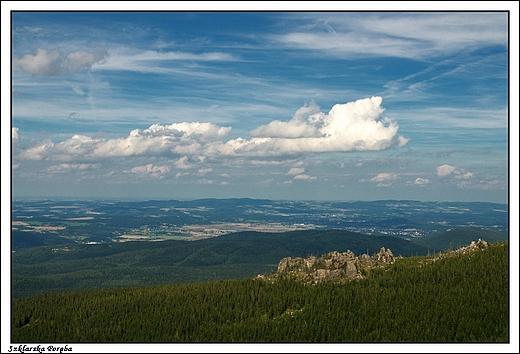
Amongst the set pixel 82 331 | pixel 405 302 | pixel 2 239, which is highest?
pixel 2 239

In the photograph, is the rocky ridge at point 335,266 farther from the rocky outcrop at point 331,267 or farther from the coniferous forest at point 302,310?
the coniferous forest at point 302,310

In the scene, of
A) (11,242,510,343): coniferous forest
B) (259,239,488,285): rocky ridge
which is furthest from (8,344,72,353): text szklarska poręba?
(259,239,488,285): rocky ridge

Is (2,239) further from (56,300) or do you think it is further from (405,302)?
(405,302)

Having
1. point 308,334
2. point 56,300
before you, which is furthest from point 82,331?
point 308,334

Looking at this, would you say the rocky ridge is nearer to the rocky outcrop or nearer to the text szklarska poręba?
the rocky outcrop

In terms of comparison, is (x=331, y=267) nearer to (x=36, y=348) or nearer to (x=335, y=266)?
(x=335, y=266)

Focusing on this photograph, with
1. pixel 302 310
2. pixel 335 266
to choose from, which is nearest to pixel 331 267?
pixel 335 266
